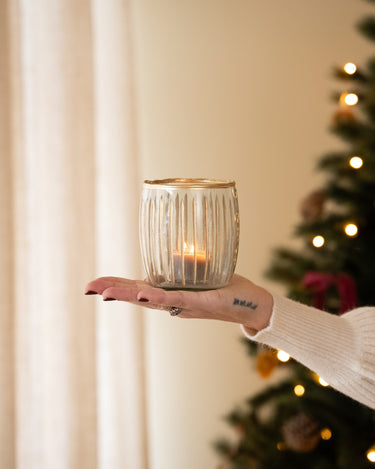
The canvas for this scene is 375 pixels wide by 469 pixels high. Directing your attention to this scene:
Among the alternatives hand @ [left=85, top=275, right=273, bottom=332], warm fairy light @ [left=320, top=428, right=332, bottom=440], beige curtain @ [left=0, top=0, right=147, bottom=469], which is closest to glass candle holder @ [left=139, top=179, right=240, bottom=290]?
hand @ [left=85, top=275, right=273, bottom=332]

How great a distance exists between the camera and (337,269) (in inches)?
57.1

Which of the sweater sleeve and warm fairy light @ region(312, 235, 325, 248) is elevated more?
warm fairy light @ region(312, 235, 325, 248)

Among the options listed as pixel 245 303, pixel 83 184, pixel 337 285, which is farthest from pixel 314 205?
pixel 245 303

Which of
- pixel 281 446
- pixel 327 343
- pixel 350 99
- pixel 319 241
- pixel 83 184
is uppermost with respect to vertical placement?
pixel 350 99

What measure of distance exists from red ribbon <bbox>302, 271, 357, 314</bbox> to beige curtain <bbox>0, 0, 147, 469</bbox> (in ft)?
1.62

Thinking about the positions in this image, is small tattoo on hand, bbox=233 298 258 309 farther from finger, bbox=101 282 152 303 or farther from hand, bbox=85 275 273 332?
finger, bbox=101 282 152 303

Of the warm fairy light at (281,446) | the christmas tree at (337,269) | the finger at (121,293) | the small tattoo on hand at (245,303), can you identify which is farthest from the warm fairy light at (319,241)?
the finger at (121,293)

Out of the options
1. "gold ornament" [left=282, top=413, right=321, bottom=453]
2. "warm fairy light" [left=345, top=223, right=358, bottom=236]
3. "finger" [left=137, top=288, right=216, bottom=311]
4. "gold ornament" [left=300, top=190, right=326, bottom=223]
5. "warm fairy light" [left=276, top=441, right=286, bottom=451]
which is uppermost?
"gold ornament" [left=300, top=190, right=326, bottom=223]

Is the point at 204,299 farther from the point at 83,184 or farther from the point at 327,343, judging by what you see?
the point at 83,184

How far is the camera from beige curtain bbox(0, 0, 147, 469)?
4.94 feet

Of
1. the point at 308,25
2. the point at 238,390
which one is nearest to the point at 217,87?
the point at 308,25

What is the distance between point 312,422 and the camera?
1491 mm

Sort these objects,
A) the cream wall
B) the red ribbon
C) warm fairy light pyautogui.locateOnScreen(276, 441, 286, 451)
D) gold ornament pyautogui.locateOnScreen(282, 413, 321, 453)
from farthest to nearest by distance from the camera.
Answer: the cream wall, warm fairy light pyautogui.locateOnScreen(276, 441, 286, 451), gold ornament pyautogui.locateOnScreen(282, 413, 321, 453), the red ribbon

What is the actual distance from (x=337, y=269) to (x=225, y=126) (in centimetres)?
76
